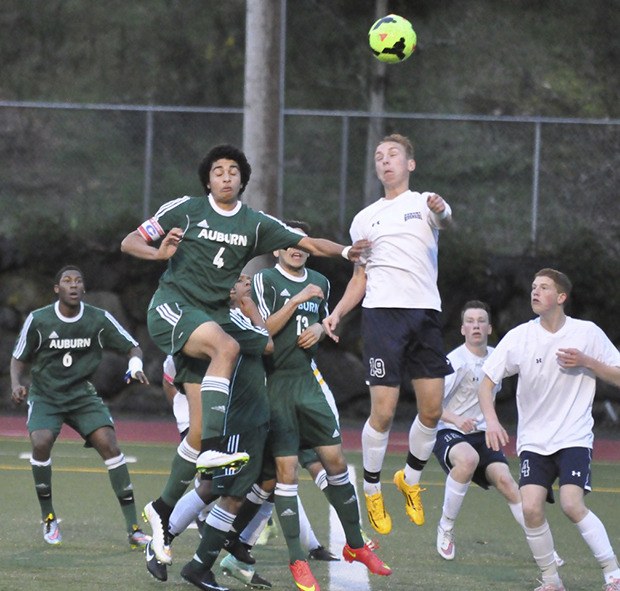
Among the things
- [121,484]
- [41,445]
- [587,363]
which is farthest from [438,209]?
[41,445]

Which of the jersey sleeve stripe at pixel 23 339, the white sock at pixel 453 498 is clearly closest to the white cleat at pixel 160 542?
the white sock at pixel 453 498

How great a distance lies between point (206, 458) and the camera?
767cm

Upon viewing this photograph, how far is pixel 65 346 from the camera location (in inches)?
417

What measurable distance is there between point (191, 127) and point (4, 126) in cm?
277

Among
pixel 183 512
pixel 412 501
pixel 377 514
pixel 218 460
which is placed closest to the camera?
pixel 218 460

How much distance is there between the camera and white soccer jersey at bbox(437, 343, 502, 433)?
1012cm

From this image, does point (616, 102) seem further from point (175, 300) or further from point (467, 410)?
point (175, 300)

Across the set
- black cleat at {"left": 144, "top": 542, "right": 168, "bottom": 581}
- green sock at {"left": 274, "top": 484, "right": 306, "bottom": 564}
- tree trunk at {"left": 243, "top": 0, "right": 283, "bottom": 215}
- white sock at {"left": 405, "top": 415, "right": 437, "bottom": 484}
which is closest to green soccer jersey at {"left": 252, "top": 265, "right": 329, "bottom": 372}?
green sock at {"left": 274, "top": 484, "right": 306, "bottom": 564}

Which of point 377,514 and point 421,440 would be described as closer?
point 377,514

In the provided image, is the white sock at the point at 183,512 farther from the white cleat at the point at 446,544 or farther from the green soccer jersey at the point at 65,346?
the green soccer jersey at the point at 65,346

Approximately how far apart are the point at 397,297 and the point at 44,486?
3094 mm

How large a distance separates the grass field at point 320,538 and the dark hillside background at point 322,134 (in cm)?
527

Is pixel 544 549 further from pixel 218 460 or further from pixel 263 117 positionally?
pixel 263 117

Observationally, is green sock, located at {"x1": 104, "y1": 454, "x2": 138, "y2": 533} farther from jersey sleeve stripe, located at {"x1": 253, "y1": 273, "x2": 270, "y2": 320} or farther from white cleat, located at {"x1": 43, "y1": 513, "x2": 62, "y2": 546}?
jersey sleeve stripe, located at {"x1": 253, "y1": 273, "x2": 270, "y2": 320}
